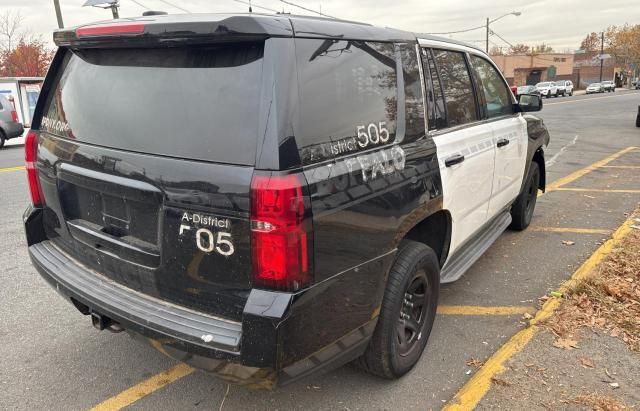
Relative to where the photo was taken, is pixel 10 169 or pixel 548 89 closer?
pixel 10 169

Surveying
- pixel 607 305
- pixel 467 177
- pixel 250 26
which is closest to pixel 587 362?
pixel 607 305

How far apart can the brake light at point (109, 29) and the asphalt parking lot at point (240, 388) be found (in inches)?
76.0

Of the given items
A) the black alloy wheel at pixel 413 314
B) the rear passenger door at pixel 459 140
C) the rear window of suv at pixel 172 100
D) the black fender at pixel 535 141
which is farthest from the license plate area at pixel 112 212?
the black fender at pixel 535 141

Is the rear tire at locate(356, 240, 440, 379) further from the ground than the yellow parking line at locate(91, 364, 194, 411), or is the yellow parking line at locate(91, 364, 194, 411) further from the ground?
the rear tire at locate(356, 240, 440, 379)

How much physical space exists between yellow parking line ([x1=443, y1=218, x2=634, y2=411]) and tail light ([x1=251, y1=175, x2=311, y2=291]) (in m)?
1.32

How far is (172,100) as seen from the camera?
2311 millimetres

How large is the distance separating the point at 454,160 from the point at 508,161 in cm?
144

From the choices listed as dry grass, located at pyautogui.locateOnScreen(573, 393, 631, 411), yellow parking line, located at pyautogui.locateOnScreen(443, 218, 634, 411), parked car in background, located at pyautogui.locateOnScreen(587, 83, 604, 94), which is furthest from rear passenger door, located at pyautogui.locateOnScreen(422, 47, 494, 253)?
parked car in background, located at pyautogui.locateOnScreen(587, 83, 604, 94)

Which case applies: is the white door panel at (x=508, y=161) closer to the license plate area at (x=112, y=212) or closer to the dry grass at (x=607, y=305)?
the dry grass at (x=607, y=305)

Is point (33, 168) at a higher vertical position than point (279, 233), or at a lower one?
higher

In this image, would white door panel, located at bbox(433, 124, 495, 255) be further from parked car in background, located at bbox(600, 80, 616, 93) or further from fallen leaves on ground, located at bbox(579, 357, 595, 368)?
parked car in background, located at bbox(600, 80, 616, 93)

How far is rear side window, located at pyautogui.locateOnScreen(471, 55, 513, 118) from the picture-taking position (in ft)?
13.8

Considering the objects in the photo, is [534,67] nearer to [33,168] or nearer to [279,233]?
[33,168]

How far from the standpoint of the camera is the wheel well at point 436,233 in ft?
10.3
